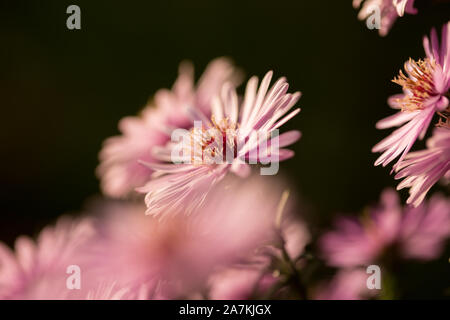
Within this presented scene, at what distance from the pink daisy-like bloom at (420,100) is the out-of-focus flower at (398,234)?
0.24m

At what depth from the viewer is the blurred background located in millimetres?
1918

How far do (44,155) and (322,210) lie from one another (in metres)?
1.16

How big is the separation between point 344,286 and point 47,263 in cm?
41

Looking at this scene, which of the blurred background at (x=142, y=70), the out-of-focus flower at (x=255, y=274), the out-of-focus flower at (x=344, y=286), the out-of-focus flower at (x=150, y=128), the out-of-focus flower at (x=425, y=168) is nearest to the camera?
the out-of-focus flower at (x=425, y=168)

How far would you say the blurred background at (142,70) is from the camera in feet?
6.29

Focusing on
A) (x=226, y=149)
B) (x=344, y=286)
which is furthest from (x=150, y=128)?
(x=344, y=286)

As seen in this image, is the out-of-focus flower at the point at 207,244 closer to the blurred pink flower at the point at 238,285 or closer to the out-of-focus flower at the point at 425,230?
the blurred pink flower at the point at 238,285

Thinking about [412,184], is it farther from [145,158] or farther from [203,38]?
[203,38]

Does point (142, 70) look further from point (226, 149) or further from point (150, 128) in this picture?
point (226, 149)

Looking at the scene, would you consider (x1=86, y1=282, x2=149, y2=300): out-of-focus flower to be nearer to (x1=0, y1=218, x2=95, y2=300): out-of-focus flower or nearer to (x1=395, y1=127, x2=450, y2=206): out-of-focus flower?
(x1=0, y1=218, x2=95, y2=300): out-of-focus flower

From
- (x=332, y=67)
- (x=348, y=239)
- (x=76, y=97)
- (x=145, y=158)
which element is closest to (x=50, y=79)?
(x=76, y=97)

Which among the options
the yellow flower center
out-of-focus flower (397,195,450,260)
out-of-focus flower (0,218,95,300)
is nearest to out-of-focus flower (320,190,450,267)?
out-of-focus flower (397,195,450,260)

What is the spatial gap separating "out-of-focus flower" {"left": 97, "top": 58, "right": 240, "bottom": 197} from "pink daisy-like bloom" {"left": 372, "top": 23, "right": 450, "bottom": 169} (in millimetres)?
315

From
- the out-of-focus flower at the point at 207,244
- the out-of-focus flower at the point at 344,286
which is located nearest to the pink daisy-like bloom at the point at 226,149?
the out-of-focus flower at the point at 207,244
